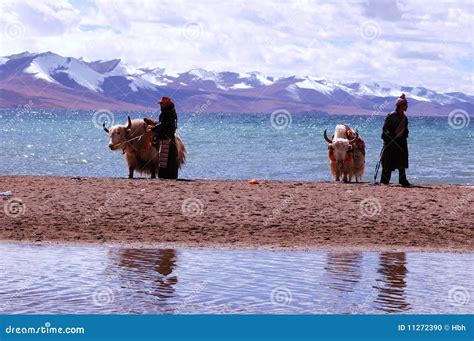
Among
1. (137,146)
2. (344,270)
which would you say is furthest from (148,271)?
(137,146)

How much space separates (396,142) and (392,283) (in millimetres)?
7557

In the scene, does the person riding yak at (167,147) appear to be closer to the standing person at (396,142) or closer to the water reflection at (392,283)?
the standing person at (396,142)

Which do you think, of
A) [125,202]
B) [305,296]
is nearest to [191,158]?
[125,202]

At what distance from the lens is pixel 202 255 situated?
439 inches

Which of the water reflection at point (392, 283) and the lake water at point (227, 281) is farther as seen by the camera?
the water reflection at point (392, 283)

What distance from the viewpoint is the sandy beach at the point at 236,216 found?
12.3 m

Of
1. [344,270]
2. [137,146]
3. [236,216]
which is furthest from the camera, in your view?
[137,146]

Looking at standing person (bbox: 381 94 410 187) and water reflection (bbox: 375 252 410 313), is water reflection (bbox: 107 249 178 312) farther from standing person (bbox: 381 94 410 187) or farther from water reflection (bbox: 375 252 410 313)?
standing person (bbox: 381 94 410 187)

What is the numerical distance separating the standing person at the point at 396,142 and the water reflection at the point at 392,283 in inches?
209

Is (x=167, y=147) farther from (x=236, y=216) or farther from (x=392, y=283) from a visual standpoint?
(x=392, y=283)

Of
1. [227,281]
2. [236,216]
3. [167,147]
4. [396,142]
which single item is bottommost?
[227,281]

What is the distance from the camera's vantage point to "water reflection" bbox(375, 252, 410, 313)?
8555 mm

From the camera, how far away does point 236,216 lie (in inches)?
517

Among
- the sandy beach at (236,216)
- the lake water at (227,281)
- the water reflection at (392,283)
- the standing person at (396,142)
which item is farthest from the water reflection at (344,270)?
the standing person at (396,142)
